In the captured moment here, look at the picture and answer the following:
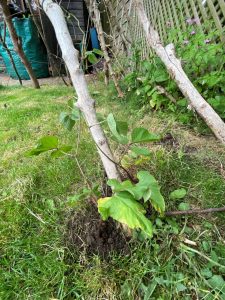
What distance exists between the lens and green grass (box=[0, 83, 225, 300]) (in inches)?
37.9

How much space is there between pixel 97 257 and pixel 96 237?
9cm

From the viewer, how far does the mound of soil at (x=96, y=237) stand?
1.08 meters

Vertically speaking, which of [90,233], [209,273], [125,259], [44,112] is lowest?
[209,273]

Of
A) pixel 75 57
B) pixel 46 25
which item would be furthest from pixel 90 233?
pixel 46 25

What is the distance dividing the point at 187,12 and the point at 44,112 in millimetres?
1901

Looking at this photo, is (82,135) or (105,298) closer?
(105,298)

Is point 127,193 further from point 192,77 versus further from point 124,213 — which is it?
point 192,77

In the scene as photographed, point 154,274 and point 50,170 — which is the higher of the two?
point 50,170

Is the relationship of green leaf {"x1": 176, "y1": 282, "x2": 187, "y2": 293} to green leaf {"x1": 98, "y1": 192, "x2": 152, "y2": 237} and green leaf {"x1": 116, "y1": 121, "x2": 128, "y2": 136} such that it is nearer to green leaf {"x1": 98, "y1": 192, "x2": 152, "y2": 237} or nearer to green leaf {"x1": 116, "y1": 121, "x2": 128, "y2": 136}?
green leaf {"x1": 98, "y1": 192, "x2": 152, "y2": 237}

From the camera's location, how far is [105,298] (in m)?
0.94

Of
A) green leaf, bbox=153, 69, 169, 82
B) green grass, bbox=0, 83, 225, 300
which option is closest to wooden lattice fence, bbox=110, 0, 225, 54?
green leaf, bbox=153, 69, 169, 82

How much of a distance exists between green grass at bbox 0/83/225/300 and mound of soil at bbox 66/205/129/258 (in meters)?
0.03

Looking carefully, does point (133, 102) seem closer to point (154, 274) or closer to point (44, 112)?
point (44, 112)

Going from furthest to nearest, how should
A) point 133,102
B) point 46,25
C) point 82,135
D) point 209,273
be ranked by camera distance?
point 46,25 < point 133,102 < point 82,135 < point 209,273
